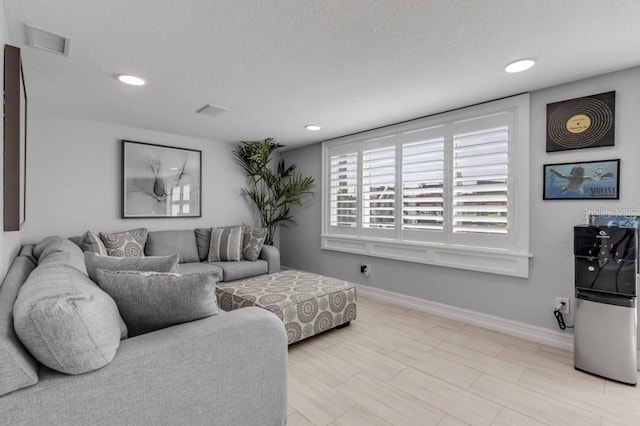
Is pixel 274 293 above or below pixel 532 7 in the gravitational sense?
below

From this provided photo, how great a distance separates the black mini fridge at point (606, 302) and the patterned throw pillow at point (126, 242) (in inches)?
163

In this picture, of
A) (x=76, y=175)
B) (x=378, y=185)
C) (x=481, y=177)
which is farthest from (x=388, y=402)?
(x=76, y=175)

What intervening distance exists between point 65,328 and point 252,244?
322cm

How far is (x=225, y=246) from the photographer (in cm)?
399

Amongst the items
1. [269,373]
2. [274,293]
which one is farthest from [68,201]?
→ [269,373]

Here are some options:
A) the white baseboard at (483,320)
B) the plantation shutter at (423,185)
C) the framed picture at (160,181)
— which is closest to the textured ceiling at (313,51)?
the plantation shutter at (423,185)

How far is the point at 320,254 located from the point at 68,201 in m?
3.23

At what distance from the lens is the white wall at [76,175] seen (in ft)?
10.6

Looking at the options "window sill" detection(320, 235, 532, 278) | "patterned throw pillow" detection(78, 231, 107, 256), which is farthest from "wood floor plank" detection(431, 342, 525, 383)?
"patterned throw pillow" detection(78, 231, 107, 256)

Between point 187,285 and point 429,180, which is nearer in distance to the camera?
point 187,285

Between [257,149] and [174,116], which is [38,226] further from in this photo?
[257,149]

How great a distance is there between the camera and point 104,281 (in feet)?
4.22

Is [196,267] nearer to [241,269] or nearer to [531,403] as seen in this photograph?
[241,269]

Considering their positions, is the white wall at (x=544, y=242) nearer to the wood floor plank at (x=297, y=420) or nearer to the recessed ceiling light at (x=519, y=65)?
the recessed ceiling light at (x=519, y=65)
